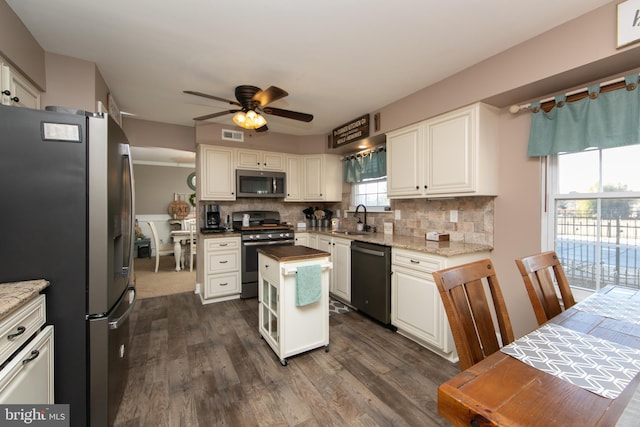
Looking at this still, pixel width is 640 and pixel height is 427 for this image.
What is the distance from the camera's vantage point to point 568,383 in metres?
0.75

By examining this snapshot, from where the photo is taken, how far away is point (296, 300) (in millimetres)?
2199

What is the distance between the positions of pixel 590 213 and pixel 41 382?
347cm

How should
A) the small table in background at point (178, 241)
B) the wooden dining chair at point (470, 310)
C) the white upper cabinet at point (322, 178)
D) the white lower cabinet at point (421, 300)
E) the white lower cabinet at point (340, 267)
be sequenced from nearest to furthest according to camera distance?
the wooden dining chair at point (470, 310) < the white lower cabinet at point (421, 300) < the white lower cabinet at point (340, 267) < the white upper cabinet at point (322, 178) < the small table in background at point (178, 241)

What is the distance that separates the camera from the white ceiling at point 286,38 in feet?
5.43

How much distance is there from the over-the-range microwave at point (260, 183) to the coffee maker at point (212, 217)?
41 centimetres

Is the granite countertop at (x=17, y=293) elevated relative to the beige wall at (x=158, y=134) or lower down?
lower down

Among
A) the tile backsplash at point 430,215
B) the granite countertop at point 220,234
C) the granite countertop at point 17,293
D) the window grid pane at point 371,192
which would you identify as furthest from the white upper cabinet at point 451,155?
the granite countertop at point 17,293

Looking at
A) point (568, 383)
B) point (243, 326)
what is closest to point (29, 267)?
point (243, 326)

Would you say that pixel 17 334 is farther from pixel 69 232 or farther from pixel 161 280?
pixel 161 280

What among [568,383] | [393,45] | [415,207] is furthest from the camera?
[415,207]

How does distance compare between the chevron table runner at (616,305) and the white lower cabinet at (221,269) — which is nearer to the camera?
the chevron table runner at (616,305)

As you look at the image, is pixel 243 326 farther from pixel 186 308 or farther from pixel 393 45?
pixel 393 45

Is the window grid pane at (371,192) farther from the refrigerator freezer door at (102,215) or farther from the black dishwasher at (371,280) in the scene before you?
the refrigerator freezer door at (102,215)

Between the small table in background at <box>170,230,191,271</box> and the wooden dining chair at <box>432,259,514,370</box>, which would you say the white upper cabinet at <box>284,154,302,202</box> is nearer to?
the small table in background at <box>170,230,191,271</box>
